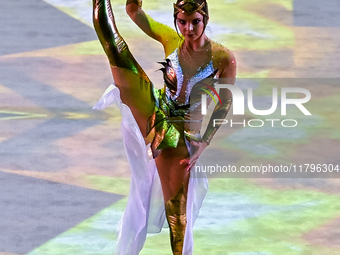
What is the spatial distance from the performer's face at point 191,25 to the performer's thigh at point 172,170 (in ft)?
1.68

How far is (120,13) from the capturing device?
7.69 meters

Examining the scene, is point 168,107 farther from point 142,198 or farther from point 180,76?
point 142,198

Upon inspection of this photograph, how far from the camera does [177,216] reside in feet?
10.8

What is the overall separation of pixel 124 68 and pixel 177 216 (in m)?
0.74

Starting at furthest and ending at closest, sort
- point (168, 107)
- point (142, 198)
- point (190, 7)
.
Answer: point (142, 198), point (168, 107), point (190, 7)

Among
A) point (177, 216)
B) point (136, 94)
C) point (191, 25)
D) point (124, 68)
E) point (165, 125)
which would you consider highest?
point (191, 25)

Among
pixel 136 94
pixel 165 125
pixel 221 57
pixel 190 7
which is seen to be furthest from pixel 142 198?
pixel 190 7

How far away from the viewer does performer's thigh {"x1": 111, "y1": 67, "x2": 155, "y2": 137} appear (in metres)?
3.13

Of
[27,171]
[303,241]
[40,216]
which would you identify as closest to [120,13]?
[27,171]

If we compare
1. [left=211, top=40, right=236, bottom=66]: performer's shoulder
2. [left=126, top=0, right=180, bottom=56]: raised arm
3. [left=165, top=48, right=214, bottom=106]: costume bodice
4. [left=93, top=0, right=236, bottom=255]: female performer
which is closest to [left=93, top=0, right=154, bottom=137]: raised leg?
[left=93, top=0, right=236, bottom=255]: female performer

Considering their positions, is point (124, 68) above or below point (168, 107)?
above

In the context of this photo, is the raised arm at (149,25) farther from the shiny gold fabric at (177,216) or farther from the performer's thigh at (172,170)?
the shiny gold fabric at (177,216)

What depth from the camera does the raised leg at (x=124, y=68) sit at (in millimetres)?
3043

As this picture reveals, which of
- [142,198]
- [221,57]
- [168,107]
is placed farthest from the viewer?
[142,198]
